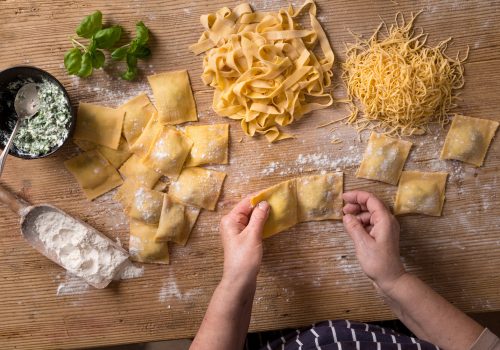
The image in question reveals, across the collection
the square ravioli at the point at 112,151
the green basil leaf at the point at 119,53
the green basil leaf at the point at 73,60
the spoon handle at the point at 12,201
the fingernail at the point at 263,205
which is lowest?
the spoon handle at the point at 12,201

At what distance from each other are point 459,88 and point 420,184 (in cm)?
37

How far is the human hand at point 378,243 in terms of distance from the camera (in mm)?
1546

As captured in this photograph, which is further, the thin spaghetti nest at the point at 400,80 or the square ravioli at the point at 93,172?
the square ravioli at the point at 93,172

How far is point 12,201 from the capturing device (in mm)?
1656

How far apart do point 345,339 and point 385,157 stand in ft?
2.15

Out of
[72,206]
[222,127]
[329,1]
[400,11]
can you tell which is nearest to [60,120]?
[72,206]

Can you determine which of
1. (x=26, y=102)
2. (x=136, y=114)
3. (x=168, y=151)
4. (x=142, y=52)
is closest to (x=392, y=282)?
(x=168, y=151)

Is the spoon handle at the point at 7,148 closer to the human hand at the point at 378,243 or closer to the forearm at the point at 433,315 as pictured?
the human hand at the point at 378,243

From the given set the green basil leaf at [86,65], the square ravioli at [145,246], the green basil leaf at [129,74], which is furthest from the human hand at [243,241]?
the green basil leaf at [86,65]

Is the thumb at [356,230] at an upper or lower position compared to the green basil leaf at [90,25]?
lower

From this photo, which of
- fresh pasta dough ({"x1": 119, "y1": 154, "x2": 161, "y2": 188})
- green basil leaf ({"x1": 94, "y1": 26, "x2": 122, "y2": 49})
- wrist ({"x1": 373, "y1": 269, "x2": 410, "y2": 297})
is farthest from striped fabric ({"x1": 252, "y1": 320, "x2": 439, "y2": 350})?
green basil leaf ({"x1": 94, "y1": 26, "x2": 122, "y2": 49})

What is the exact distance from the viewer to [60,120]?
1.57m

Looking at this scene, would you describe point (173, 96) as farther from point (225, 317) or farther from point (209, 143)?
point (225, 317)

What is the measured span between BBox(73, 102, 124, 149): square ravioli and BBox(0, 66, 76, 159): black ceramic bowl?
69mm
